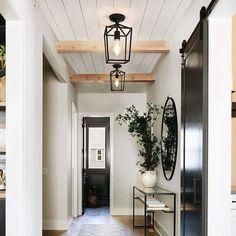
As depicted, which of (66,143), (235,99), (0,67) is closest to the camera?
(0,67)

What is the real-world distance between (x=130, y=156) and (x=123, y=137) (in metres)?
0.44

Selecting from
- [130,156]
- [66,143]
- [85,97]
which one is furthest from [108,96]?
[66,143]

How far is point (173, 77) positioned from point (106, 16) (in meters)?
1.26

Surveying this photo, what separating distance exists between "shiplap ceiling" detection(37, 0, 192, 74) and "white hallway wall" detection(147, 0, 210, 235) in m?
0.12

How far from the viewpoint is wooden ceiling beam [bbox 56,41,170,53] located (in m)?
4.55

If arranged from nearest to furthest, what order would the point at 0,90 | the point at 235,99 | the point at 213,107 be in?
1. the point at 213,107
2. the point at 0,90
3. the point at 235,99

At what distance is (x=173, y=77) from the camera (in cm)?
462

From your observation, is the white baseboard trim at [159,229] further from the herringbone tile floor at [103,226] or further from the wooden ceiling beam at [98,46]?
the wooden ceiling beam at [98,46]

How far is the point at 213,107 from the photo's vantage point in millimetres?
2598

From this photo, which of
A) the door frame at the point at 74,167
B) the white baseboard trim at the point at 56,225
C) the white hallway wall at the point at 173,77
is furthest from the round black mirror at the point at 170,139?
the door frame at the point at 74,167

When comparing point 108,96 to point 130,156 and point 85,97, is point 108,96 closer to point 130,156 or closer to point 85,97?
point 85,97

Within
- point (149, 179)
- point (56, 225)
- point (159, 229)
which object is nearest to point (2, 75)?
point (149, 179)

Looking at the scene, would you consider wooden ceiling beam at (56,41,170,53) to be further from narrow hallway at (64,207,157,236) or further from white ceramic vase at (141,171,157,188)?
narrow hallway at (64,207,157,236)

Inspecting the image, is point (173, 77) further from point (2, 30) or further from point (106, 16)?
point (2, 30)
